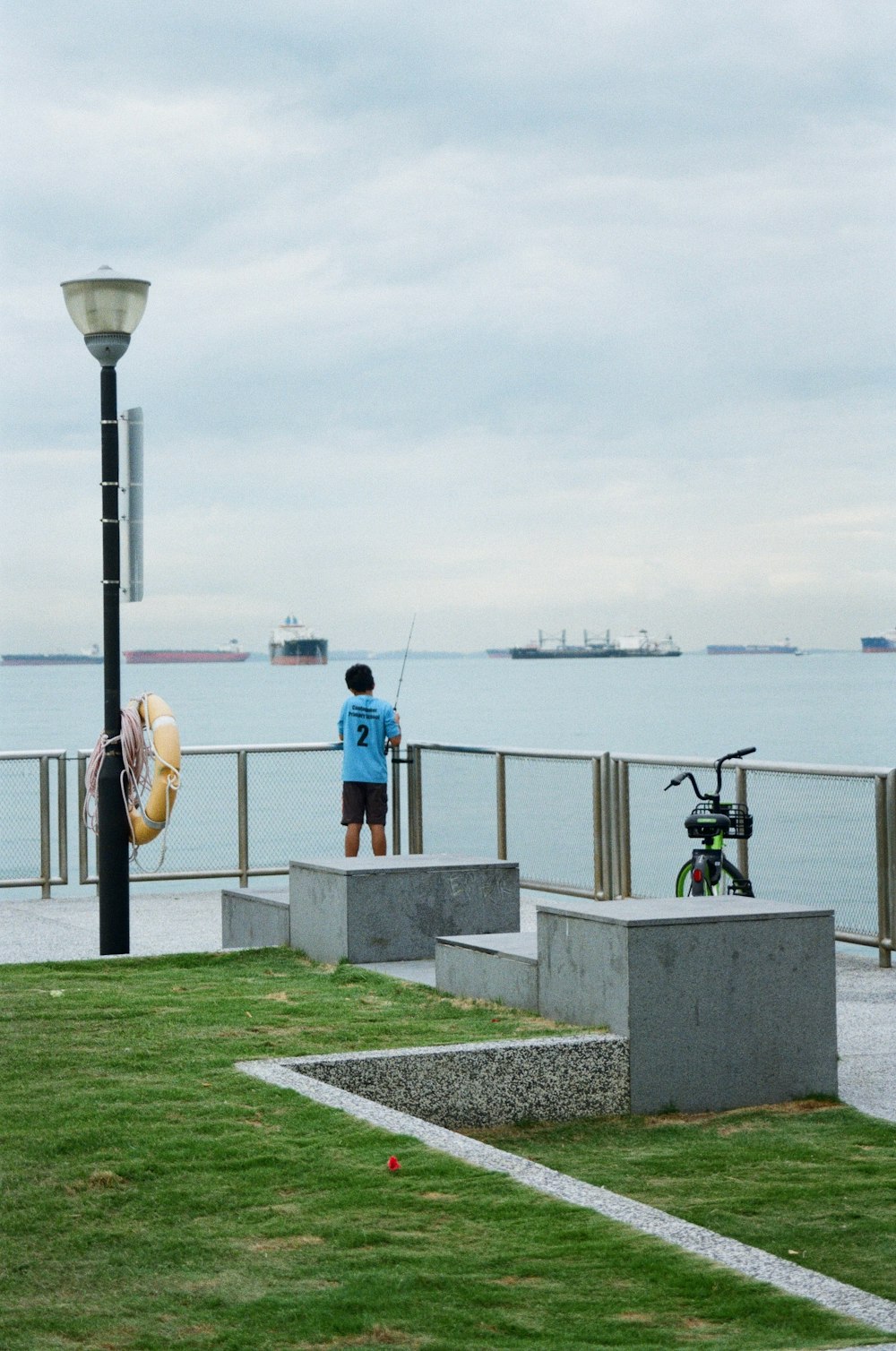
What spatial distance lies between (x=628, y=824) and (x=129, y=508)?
4.54 m

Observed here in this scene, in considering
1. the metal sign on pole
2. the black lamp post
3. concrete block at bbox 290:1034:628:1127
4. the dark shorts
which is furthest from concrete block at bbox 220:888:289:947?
concrete block at bbox 290:1034:628:1127

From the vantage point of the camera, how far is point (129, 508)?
470 inches

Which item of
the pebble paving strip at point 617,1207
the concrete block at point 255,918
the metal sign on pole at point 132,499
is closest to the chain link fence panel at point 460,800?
the concrete block at point 255,918

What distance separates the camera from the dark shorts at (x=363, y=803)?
1462 cm

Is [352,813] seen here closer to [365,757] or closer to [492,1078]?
[365,757]

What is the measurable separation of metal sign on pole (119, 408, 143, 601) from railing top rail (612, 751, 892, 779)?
3995 millimetres

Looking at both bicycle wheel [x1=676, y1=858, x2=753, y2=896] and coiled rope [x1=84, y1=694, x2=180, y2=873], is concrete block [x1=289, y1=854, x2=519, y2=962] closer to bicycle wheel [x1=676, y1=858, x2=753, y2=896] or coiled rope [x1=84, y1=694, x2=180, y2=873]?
bicycle wheel [x1=676, y1=858, x2=753, y2=896]

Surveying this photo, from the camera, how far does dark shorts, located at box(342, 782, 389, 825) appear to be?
48.0 feet

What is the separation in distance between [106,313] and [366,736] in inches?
167

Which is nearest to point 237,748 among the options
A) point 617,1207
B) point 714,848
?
point 714,848

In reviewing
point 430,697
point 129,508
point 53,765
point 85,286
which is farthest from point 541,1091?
point 430,697

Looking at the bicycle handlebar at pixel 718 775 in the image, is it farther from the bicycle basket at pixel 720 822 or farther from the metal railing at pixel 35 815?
the metal railing at pixel 35 815

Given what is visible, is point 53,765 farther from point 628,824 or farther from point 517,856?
point 628,824

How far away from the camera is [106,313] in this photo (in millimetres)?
11789
